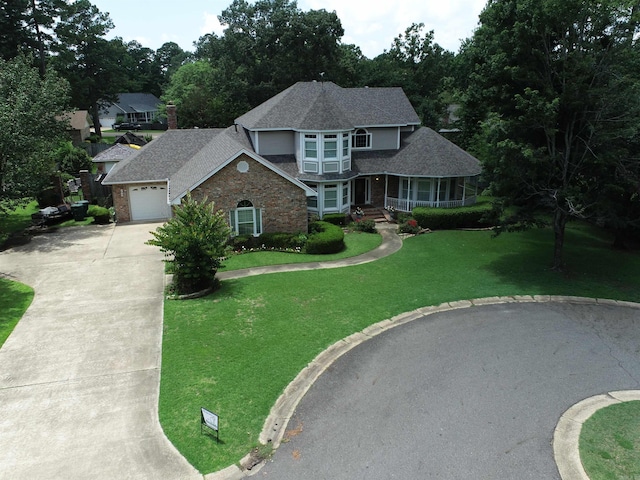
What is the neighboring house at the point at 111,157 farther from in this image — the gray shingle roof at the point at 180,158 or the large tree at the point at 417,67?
the large tree at the point at 417,67

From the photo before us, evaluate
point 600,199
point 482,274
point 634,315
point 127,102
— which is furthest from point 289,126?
point 127,102

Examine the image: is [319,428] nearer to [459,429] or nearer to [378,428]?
[378,428]

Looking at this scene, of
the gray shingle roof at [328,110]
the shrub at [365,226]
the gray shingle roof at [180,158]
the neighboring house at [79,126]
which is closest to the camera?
the gray shingle roof at [180,158]

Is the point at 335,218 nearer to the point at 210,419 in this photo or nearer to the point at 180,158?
the point at 180,158

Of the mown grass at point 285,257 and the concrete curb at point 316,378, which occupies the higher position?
the mown grass at point 285,257

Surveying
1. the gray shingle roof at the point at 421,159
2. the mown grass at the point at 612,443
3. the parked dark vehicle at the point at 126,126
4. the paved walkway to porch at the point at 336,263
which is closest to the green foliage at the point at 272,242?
the paved walkway to porch at the point at 336,263

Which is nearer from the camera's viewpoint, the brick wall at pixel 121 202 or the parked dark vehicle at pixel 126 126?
the brick wall at pixel 121 202

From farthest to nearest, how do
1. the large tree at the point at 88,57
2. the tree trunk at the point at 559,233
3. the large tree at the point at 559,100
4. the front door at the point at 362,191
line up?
the large tree at the point at 88,57, the front door at the point at 362,191, the tree trunk at the point at 559,233, the large tree at the point at 559,100
